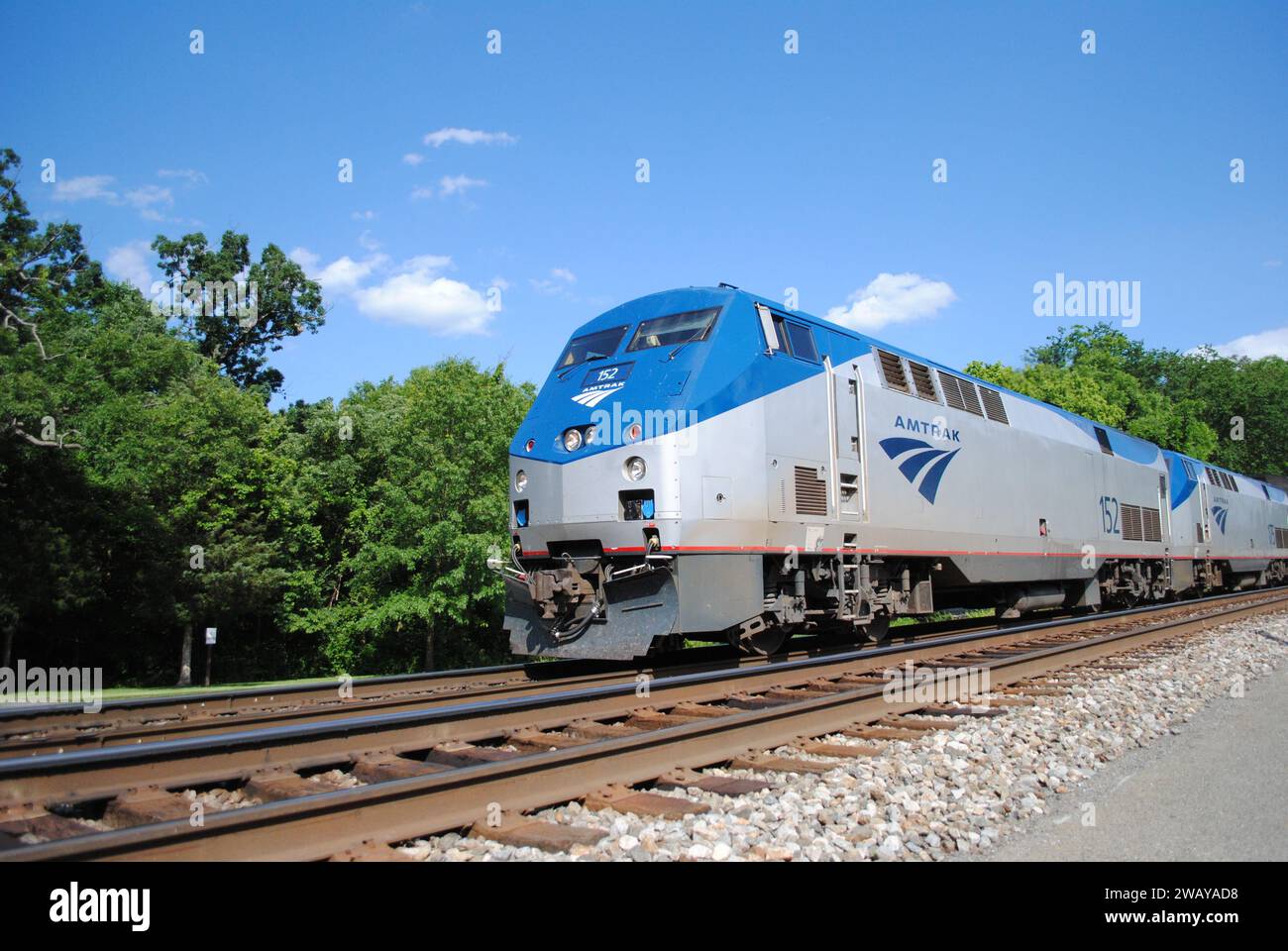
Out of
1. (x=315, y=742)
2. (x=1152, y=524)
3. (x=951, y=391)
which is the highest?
(x=951, y=391)

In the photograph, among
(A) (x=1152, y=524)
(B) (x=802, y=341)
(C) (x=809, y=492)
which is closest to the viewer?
(C) (x=809, y=492)

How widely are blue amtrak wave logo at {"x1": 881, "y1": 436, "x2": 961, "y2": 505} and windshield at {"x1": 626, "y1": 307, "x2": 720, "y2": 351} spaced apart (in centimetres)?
339

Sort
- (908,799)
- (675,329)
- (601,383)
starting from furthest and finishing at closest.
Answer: (675,329) → (601,383) → (908,799)

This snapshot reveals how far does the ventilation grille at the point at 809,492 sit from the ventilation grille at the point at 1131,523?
12428 millimetres

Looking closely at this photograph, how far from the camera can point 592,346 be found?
1041 cm

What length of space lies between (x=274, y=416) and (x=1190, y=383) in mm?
68818

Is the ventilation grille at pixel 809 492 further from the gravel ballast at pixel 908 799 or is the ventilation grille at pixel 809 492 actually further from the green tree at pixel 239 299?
the green tree at pixel 239 299

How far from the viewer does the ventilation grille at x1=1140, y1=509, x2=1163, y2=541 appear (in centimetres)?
2038

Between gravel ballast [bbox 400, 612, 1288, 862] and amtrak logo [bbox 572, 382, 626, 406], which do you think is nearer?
gravel ballast [bbox 400, 612, 1288, 862]

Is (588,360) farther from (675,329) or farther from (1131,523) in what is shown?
(1131,523)

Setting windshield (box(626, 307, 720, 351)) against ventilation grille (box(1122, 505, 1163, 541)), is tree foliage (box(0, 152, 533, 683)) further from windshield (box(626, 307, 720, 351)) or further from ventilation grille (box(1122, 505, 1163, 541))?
ventilation grille (box(1122, 505, 1163, 541))

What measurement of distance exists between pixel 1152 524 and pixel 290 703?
2032 cm

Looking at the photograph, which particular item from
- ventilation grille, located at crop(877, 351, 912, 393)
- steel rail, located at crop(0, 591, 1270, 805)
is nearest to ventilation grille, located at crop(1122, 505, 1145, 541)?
ventilation grille, located at crop(877, 351, 912, 393)

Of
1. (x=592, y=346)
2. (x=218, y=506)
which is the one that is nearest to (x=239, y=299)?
(x=218, y=506)
